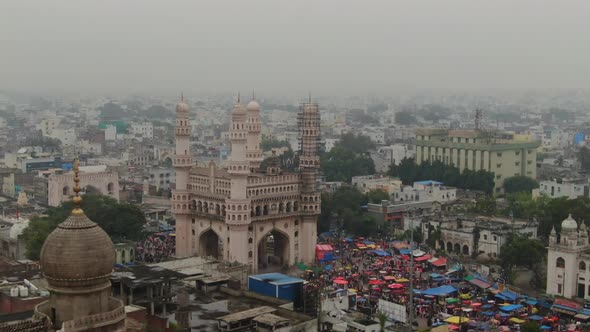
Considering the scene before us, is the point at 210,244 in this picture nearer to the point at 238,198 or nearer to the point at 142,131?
the point at 238,198

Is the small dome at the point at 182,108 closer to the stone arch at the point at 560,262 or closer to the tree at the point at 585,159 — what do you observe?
the stone arch at the point at 560,262

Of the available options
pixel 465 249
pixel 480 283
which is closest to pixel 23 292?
pixel 480 283

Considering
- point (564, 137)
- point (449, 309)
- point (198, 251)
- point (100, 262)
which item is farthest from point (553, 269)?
point (564, 137)

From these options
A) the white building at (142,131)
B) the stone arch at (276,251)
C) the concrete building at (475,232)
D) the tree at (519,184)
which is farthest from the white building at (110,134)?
the concrete building at (475,232)

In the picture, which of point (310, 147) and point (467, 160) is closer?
point (310, 147)

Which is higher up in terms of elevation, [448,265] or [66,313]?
[66,313]

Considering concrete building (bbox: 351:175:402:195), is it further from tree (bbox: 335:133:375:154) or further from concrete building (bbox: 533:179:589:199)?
tree (bbox: 335:133:375:154)

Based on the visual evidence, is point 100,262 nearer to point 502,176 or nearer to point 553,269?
point 553,269

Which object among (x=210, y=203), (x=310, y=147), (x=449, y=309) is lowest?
(x=449, y=309)
